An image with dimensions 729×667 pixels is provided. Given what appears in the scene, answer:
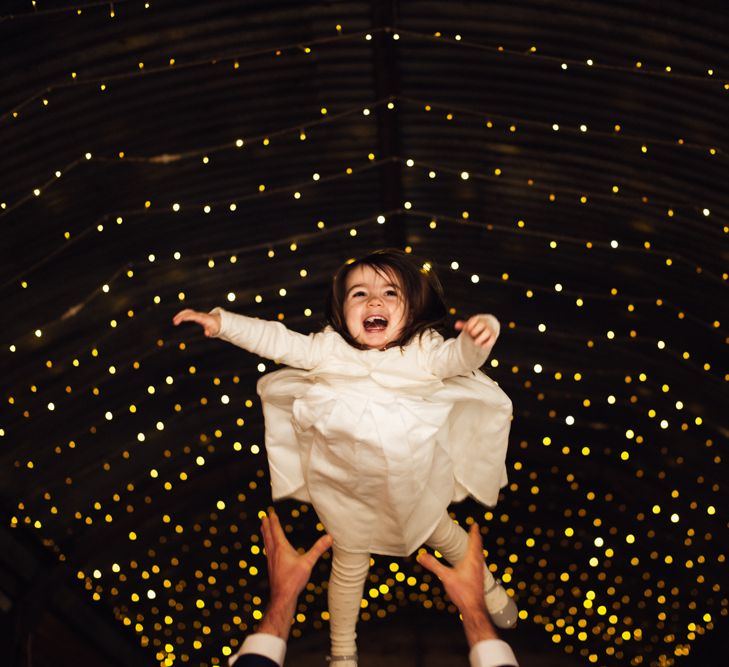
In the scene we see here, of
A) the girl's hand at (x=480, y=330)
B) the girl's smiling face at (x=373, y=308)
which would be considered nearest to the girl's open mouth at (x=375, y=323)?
the girl's smiling face at (x=373, y=308)

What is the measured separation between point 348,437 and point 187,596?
7.48ft

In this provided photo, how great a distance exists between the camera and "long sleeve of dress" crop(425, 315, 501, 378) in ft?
9.47

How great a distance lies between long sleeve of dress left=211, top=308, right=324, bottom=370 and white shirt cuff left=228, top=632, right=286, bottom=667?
0.87m

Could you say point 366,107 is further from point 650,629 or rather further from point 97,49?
point 650,629

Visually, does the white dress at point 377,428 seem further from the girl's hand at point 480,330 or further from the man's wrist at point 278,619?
the man's wrist at point 278,619

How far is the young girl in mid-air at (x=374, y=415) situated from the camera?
2982 millimetres

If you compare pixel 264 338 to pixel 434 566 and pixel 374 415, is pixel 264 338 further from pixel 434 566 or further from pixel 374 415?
pixel 434 566

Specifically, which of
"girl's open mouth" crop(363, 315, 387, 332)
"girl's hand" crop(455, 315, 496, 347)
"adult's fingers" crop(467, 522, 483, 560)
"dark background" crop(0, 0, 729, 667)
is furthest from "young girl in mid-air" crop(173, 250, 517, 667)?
"dark background" crop(0, 0, 729, 667)

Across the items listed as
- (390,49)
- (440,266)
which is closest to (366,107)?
(390,49)

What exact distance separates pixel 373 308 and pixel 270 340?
33 centimetres

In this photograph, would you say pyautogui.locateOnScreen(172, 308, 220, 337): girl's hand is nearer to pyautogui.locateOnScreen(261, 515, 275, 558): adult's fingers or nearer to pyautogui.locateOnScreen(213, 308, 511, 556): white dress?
pyautogui.locateOnScreen(213, 308, 511, 556): white dress

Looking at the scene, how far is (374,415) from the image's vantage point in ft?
9.77

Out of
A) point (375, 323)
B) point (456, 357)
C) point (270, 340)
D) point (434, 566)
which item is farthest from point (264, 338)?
point (434, 566)

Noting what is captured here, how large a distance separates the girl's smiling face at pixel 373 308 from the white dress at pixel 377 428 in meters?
0.05
